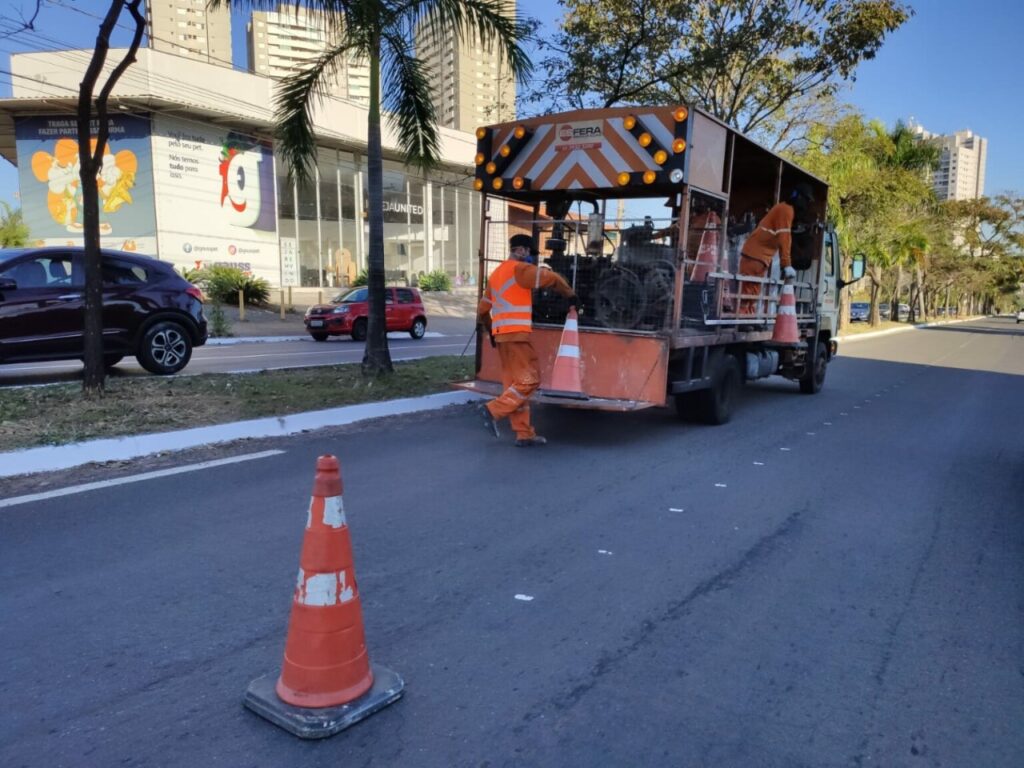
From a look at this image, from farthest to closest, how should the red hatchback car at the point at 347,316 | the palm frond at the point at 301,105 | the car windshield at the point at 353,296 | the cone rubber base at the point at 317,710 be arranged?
the car windshield at the point at 353,296, the red hatchback car at the point at 347,316, the palm frond at the point at 301,105, the cone rubber base at the point at 317,710

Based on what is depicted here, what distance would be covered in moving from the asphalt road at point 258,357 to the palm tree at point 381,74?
11.7 ft

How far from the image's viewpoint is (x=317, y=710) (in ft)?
8.89

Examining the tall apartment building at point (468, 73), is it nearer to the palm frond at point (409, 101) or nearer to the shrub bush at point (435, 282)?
the palm frond at point (409, 101)

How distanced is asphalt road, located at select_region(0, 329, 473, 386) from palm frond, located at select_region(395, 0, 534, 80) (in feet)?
19.4

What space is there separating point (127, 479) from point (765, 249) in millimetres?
7327

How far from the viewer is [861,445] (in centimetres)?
788

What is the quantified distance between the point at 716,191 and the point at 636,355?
1.90m

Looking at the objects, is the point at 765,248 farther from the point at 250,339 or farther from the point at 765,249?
the point at 250,339

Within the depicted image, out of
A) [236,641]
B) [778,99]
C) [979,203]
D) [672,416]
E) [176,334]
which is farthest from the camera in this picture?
[979,203]

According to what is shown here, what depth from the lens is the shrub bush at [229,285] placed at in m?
26.3

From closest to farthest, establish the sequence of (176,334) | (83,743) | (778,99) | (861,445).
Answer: (83,743) < (861,445) < (176,334) < (778,99)

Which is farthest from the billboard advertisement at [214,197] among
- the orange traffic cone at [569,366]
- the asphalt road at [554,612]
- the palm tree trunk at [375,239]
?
the asphalt road at [554,612]

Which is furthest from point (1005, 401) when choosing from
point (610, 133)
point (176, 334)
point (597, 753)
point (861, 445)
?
point (176, 334)

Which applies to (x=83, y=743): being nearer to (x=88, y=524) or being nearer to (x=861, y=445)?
(x=88, y=524)
